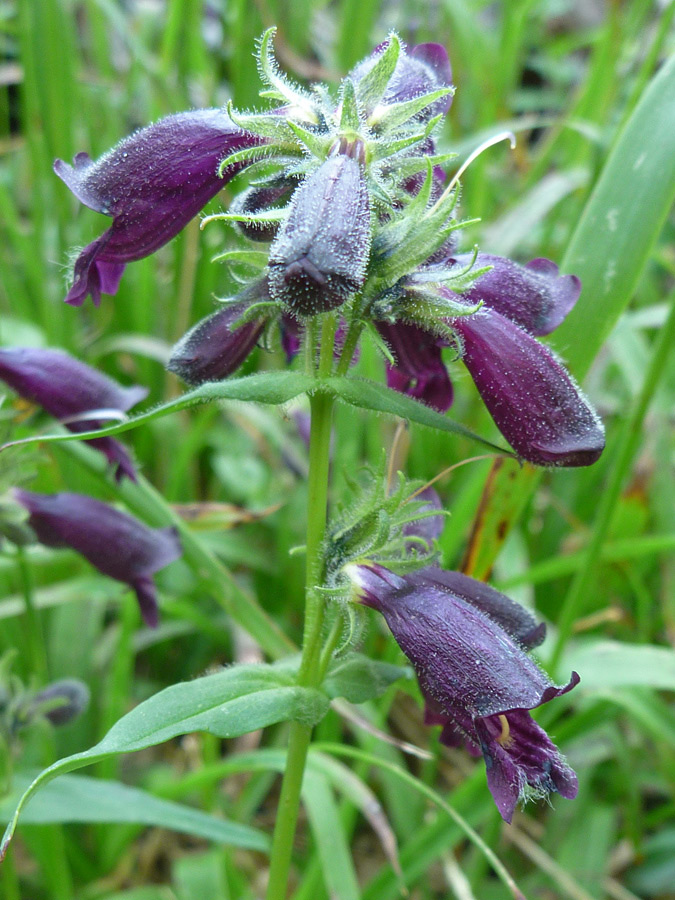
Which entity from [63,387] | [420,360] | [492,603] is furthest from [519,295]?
[63,387]

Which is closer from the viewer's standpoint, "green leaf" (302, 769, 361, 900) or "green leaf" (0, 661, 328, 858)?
"green leaf" (0, 661, 328, 858)

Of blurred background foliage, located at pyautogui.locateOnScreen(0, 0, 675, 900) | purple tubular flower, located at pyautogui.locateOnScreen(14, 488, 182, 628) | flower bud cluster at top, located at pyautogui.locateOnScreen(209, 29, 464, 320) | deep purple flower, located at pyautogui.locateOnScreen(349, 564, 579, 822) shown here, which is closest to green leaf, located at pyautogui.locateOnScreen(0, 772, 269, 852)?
blurred background foliage, located at pyautogui.locateOnScreen(0, 0, 675, 900)

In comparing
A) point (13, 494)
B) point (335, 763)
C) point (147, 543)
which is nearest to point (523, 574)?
point (335, 763)

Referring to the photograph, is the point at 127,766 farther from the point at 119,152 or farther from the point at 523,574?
the point at 119,152

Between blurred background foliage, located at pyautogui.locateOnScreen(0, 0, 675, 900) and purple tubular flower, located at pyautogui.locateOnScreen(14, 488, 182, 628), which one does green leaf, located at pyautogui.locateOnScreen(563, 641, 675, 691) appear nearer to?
blurred background foliage, located at pyautogui.locateOnScreen(0, 0, 675, 900)

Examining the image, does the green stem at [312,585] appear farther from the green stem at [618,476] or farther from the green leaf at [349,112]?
the green stem at [618,476]

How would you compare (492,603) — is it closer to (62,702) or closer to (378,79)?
(378,79)
